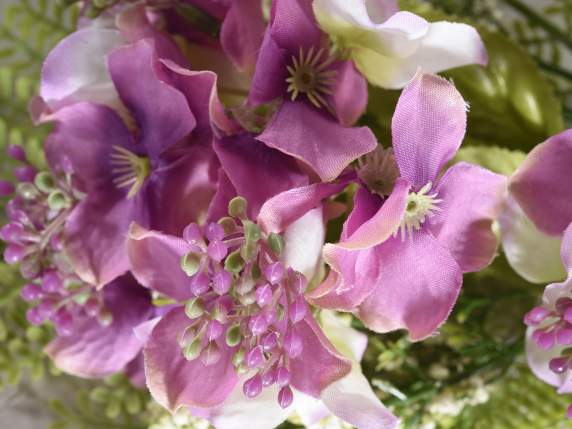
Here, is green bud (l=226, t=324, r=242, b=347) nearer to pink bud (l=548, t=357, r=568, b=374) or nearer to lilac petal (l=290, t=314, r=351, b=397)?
lilac petal (l=290, t=314, r=351, b=397)

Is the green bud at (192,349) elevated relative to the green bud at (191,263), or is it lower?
lower

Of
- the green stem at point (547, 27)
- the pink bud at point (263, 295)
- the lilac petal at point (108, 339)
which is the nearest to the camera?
the pink bud at point (263, 295)

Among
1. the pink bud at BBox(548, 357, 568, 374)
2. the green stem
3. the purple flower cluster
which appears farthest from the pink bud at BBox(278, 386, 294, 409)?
the green stem

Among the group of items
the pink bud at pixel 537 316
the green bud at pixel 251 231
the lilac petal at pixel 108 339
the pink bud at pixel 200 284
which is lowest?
the lilac petal at pixel 108 339

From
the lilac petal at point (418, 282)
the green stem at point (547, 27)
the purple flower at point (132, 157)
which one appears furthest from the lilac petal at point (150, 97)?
the green stem at point (547, 27)

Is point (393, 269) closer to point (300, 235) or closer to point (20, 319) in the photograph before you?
point (300, 235)

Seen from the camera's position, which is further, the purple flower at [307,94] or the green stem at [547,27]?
the green stem at [547,27]

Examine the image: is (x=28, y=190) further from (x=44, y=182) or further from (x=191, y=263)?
(x=191, y=263)

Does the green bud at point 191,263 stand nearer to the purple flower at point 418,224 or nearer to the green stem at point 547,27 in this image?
the purple flower at point 418,224

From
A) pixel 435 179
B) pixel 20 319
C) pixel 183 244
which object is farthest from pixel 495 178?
pixel 20 319
